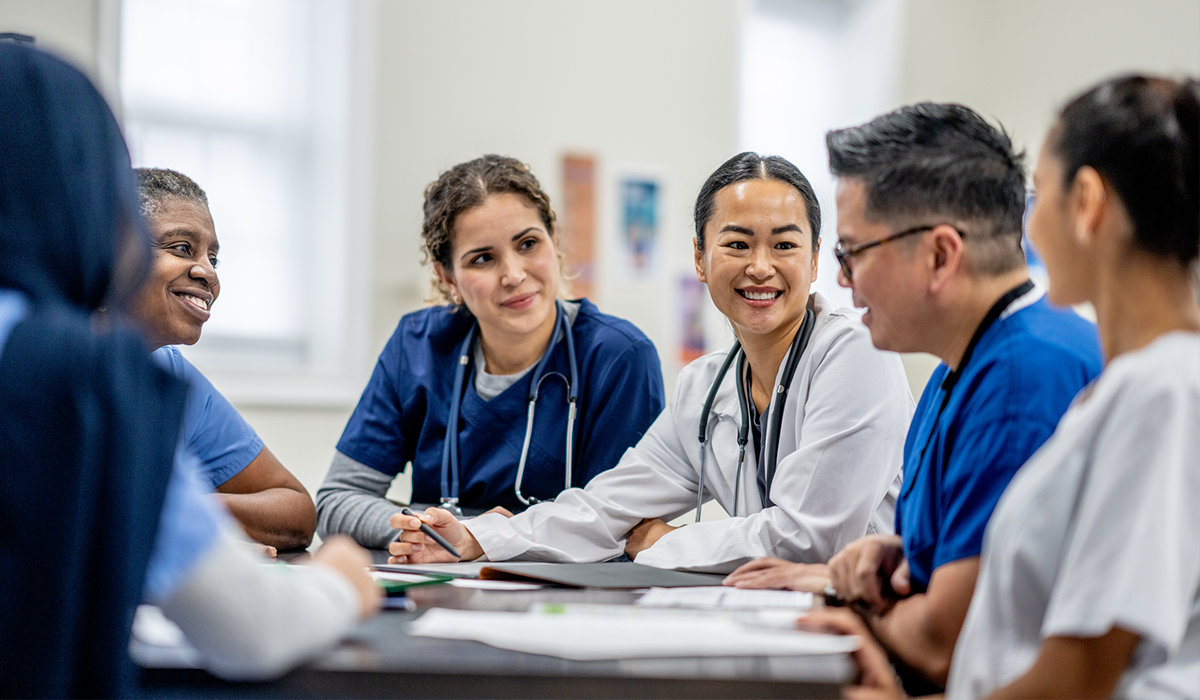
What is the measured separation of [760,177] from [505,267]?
2.11 ft

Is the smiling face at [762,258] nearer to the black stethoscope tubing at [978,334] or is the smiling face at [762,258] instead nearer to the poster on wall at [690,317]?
the black stethoscope tubing at [978,334]

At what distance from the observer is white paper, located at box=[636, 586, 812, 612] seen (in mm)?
1178

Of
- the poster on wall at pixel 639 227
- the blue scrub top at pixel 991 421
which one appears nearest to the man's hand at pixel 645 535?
the blue scrub top at pixel 991 421

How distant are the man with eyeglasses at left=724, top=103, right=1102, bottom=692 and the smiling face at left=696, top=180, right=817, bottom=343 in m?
0.45

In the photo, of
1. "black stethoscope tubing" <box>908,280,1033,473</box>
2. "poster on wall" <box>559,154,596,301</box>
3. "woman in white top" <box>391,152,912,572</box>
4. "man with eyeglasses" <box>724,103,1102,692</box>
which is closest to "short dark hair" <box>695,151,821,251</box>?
"woman in white top" <box>391,152,912,572</box>

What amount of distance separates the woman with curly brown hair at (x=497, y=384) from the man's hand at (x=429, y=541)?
0.34m

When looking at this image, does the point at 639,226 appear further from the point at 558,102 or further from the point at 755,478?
the point at 755,478

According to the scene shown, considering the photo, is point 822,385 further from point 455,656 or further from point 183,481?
point 183,481

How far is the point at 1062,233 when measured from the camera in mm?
1029

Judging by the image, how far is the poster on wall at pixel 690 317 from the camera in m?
4.21

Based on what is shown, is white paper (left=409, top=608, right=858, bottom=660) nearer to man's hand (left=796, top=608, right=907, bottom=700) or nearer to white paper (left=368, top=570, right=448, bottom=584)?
man's hand (left=796, top=608, right=907, bottom=700)

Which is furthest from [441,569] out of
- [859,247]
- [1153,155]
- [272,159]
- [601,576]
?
[272,159]

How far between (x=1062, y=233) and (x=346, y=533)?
1567mm

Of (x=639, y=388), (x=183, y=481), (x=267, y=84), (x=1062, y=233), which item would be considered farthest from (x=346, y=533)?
(x=267, y=84)
